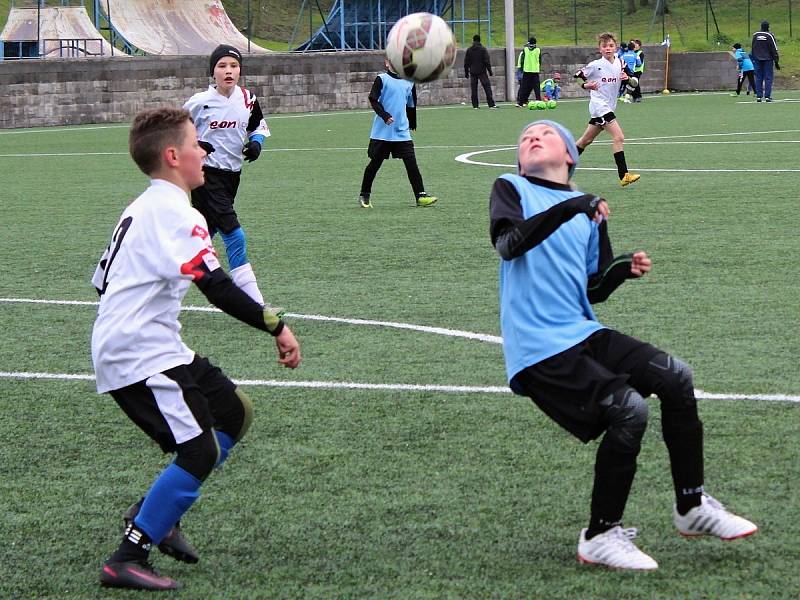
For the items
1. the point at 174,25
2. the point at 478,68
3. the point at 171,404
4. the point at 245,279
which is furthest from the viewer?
the point at 174,25

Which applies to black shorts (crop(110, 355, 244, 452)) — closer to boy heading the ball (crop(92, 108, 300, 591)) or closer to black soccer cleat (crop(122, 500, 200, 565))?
boy heading the ball (crop(92, 108, 300, 591))

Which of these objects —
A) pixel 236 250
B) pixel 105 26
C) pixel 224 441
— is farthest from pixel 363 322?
pixel 105 26

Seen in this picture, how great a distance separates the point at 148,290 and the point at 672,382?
167cm

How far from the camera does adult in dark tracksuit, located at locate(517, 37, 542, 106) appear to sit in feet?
127

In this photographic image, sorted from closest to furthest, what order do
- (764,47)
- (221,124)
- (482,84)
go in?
(221,124) < (764,47) < (482,84)

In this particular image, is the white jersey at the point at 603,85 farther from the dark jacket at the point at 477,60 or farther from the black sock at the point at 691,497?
the dark jacket at the point at 477,60

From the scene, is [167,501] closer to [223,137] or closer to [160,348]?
[160,348]

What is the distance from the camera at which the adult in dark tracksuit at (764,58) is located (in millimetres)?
37812

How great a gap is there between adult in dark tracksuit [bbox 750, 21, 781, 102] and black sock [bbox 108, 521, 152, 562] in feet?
117

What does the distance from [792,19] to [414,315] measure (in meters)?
62.3

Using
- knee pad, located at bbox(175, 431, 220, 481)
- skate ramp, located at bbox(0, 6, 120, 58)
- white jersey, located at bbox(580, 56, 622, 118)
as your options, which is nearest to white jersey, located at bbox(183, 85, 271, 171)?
knee pad, located at bbox(175, 431, 220, 481)

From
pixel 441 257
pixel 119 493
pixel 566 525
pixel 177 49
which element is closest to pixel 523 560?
pixel 566 525

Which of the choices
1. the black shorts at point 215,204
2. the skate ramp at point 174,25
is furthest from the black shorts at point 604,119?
the skate ramp at point 174,25

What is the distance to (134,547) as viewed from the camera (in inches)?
175
